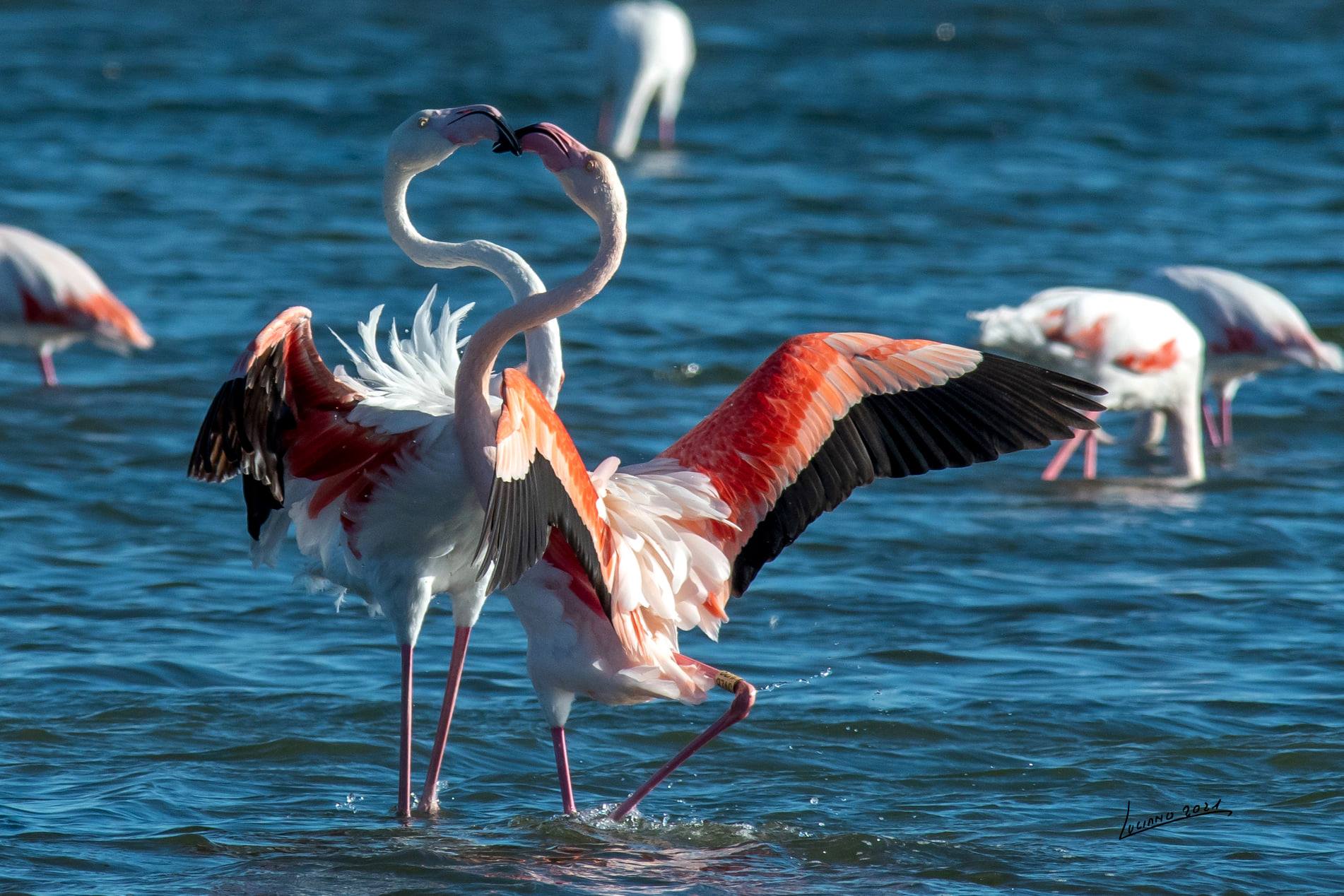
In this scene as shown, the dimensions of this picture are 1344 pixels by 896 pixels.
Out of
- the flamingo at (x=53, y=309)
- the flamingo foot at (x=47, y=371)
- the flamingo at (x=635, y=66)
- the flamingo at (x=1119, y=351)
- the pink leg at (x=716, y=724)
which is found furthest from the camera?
the flamingo at (x=635, y=66)

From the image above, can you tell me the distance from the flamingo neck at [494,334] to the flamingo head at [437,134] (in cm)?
40

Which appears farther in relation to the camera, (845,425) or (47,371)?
(47,371)

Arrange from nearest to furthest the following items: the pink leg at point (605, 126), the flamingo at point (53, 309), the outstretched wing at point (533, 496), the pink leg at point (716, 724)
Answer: the outstretched wing at point (533, 496) → the pink leg at point (716, 724) → the flamingo at point (53, 309) → the pink leg at point (605, 126)

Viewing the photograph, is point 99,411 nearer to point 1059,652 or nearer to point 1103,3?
point 1059,652

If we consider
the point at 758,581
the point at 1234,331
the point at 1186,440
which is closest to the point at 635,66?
the point at 1234,331

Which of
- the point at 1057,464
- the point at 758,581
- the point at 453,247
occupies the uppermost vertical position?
the point at 453,247

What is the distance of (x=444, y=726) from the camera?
15.0ft

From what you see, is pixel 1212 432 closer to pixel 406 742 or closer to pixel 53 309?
pixel 53 309

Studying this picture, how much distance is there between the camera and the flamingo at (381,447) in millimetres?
4156

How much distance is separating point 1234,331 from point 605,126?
7.44 m
